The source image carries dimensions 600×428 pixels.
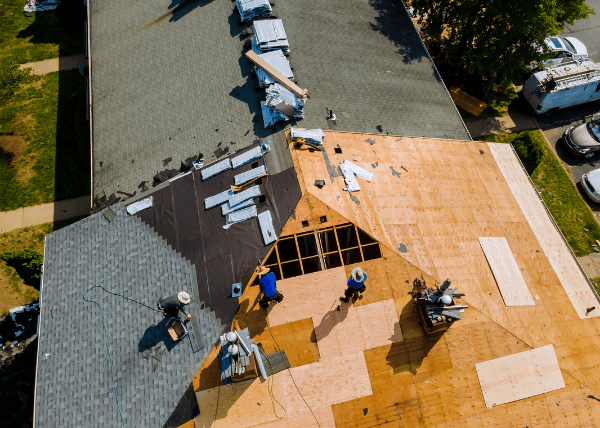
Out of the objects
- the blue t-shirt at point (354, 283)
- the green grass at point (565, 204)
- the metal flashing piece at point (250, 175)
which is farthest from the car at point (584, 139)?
the metal flashing piece at point (250, 175)

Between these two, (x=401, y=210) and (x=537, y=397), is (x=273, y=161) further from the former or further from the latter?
(x=537, y=397)

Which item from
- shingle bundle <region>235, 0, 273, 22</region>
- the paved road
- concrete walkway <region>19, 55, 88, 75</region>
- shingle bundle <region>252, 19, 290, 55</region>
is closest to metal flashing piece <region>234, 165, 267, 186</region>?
shingle bundle <region>252, 19, 290, 55</region>

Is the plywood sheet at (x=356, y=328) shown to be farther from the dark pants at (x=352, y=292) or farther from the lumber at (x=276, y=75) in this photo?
the lumber at (x=276, y=75)

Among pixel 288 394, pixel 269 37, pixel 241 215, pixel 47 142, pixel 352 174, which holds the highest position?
pixel 269 37

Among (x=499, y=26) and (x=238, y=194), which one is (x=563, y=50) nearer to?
(x=499, y=26)

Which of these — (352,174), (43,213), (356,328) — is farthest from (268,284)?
(43,213)

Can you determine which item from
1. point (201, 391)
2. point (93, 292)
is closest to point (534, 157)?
point (201, 391)
